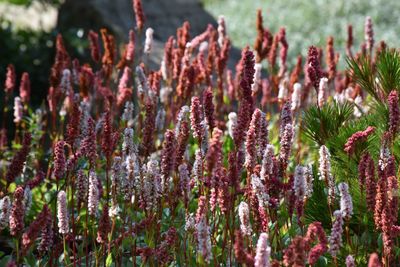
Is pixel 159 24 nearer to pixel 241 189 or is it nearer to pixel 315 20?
pixel 315 20

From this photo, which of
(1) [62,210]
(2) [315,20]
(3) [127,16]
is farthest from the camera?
(2) [315,20]

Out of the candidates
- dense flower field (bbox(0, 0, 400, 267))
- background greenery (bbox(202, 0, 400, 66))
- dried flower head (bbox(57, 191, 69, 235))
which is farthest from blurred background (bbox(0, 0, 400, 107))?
dried flower head (bbox(57, 191, 69, 235))

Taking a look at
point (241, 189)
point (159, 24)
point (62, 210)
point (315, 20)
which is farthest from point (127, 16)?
point (62, 210)

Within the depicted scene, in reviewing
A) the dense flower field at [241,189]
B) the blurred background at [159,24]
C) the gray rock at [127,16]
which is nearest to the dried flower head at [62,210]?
the dense flower field at [241,189]

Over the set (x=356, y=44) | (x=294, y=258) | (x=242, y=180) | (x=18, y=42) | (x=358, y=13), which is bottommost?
(x=294, y=258)

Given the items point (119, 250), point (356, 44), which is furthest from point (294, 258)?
point (356, 44)

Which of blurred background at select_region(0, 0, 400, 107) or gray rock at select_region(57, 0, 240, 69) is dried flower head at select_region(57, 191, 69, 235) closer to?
blurred background at select_region(0, 0, 400, 107)

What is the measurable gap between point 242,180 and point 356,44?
300 inches

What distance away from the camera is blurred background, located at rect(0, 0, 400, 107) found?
850 cm

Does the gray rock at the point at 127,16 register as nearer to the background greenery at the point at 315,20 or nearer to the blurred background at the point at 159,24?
the blurred background at the point at 159,24

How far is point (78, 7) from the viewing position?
885 centimetres

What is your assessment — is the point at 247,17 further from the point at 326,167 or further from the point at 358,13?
the point at 326,167

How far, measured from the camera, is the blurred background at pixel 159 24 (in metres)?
8.50

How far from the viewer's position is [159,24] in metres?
9.02
